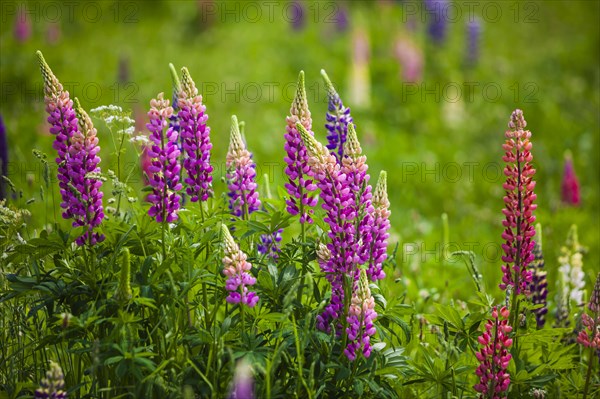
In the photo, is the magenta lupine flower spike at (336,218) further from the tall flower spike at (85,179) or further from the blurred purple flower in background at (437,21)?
the blurred purple flower in background at (437,21)

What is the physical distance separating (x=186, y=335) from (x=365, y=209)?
88 cm

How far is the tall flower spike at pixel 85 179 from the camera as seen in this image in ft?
9.42

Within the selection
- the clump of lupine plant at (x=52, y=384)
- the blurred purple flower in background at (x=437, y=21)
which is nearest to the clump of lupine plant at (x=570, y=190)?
the blurred purple flower in background at (x=437, y=21)

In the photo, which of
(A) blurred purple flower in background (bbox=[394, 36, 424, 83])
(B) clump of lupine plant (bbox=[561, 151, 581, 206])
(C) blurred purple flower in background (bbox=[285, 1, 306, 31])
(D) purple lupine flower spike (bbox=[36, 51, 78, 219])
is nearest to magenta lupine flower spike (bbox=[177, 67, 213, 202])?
(D) purple lupine flower spike (bbox=[36, 51, 78, 219])

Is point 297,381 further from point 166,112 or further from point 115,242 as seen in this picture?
point 166,112

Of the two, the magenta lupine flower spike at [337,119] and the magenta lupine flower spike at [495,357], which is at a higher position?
the magenta lupine flower spike at [337,119]

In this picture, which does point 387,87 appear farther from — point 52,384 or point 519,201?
point 52,384

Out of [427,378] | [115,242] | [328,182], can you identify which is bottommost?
[427,378]

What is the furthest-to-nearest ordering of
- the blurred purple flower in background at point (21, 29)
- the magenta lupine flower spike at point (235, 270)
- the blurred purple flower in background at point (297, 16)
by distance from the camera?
the blurred purple flower in background at point (297, 16)
the blurred purple flower in background at point (21, 29)
the magenta lupine flower spike at point (235, 270)

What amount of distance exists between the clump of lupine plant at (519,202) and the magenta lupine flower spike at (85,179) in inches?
67.3

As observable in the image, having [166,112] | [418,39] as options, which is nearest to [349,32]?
[418,39]

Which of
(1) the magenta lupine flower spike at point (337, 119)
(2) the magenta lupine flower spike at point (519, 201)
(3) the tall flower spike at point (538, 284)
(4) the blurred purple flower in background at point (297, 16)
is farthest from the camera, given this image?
(4) the blurred purple flower in background at point (297, 16)

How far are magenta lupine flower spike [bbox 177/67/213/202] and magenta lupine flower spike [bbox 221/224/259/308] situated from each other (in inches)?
18.9

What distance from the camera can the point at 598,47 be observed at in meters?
10.4
